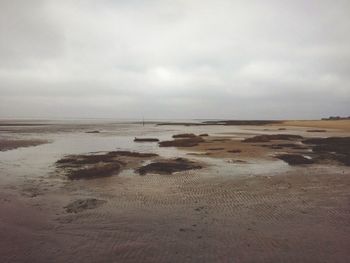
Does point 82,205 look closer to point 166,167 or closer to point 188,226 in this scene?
point 188,226

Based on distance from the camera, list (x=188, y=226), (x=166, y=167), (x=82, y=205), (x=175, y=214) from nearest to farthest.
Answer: (x=188, y=226), (x=175, y=214), (x=82, y=205), (x=166, y=167)

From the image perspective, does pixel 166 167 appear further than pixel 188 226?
Yes

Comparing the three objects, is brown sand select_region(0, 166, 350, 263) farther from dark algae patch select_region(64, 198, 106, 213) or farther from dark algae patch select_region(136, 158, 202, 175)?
dark algae patch select_region(136, 158, 202, 175)

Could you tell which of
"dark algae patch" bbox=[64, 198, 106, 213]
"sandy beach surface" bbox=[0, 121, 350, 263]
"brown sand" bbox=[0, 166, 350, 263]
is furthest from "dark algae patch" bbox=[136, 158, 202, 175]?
"dark algae patch" bbox=[64, 198, 106, 213]

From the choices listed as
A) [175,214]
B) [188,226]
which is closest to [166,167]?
Answer: [175,214]

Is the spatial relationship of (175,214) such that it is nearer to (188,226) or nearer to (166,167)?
(188,226)

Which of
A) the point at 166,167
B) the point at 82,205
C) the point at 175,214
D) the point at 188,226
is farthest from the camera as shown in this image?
the point at 166,167

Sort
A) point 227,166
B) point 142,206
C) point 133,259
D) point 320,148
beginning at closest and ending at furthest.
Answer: point 133,259, point 142,206, point 227,166, point 320,148

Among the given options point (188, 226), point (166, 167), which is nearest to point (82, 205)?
point (188, 226)

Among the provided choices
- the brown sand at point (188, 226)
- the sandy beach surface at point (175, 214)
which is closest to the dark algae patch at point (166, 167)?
the sandy beach surface at point (175, 214)

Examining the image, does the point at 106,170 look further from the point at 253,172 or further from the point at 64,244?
the point at 64,244

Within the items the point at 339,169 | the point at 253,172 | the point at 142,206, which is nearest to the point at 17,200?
the point at 142,206

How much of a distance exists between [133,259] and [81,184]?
8759 mm

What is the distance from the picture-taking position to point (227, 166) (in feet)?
67.6
